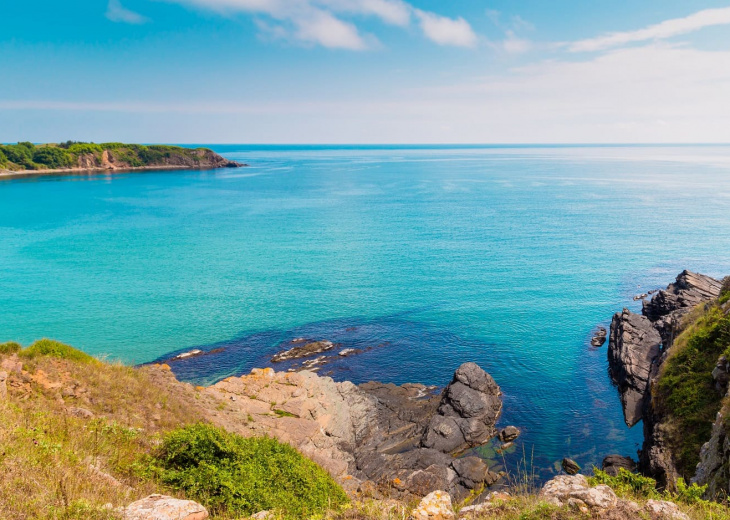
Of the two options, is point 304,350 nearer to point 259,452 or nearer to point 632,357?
point 259,452

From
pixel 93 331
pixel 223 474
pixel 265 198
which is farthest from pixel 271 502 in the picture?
pixel 265 198

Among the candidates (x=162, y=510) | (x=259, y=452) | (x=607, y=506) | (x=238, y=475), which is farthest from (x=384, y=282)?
(x=162, y=510)

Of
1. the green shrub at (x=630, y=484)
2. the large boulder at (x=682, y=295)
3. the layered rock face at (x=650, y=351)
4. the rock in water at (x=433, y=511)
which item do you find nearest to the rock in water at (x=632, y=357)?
the layered rock face at (x=650, y=351)

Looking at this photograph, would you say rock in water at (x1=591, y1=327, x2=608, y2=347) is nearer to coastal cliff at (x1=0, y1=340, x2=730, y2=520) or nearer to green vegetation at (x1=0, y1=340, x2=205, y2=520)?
coastal cliff at (x1=0, y1=340, x2=730, y2=520)

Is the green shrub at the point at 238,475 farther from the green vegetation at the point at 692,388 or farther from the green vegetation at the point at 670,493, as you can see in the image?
the green vegetation at the point at 692,388

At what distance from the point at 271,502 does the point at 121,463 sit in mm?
5103

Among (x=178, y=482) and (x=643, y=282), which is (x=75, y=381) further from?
(x=643, y=282)

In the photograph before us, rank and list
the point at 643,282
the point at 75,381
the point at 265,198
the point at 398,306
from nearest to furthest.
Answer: the point at 75,381 → the point at 398,306 → the point at 643,282 → the point at 265,198

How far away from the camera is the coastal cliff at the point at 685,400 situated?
1919 cm

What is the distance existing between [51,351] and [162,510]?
16.3m

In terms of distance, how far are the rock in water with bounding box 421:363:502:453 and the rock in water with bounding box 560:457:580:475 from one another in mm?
4878

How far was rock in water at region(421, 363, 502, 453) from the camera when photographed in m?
30.2

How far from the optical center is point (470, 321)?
48.7 metres

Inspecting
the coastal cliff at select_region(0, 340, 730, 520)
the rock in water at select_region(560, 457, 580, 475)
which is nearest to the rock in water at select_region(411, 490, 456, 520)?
the coastal cliff at select_region(0, 340, 730, 520)
